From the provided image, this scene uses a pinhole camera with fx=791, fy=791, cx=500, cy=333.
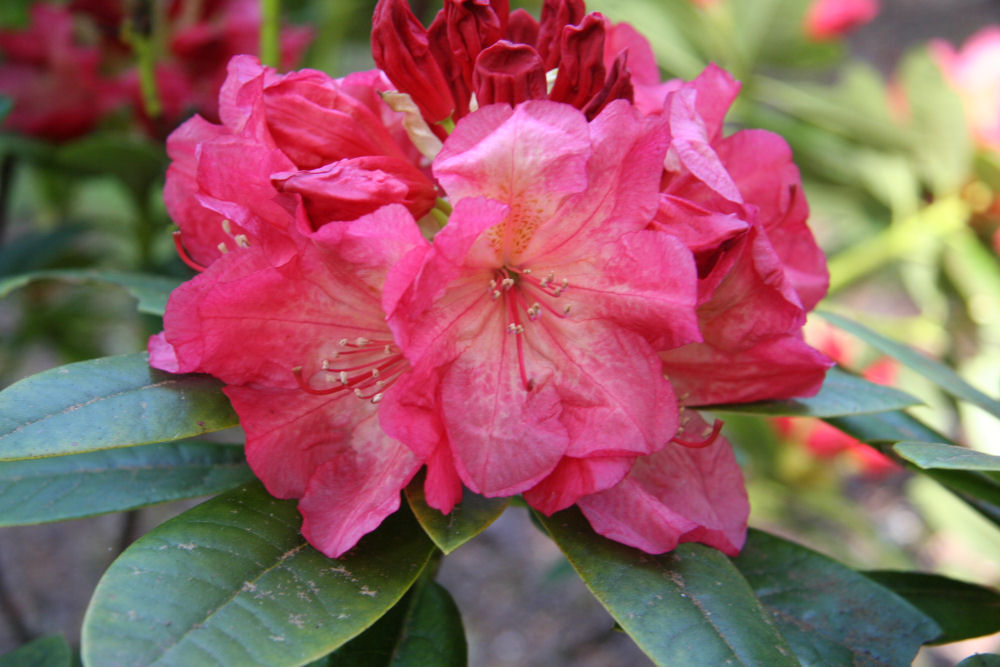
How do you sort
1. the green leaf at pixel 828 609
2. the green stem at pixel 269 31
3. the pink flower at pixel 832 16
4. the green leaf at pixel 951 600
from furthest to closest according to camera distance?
the pink flower at pixel 832 16, the green stem at pixel 269 31, the green leaf at pixel 951 600, the green leaf at pixel 828 609

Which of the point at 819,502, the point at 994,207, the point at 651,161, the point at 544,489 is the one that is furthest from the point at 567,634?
the point at 651,161

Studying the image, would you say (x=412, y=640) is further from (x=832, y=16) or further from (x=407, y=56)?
(x=832, y=16)

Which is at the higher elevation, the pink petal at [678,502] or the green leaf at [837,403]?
the green leaf at [837,403]

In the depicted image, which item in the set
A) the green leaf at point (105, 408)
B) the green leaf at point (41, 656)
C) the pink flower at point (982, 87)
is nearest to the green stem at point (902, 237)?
the pink flower at point (982, 87)

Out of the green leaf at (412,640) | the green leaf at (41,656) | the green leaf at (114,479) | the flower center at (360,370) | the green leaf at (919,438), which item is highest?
the flower center at (360,370)

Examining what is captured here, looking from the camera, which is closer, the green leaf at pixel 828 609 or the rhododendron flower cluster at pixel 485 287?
the rhododendron flower cluster at pixel 485 287

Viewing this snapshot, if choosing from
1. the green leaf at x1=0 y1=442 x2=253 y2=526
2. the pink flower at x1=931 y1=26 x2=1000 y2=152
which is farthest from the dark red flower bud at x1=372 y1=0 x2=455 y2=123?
the pink flower at x1=931 y1=26 x2=1000 y2=152

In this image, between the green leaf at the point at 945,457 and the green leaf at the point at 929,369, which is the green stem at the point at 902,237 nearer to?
the green leaf at the point at 929,369
